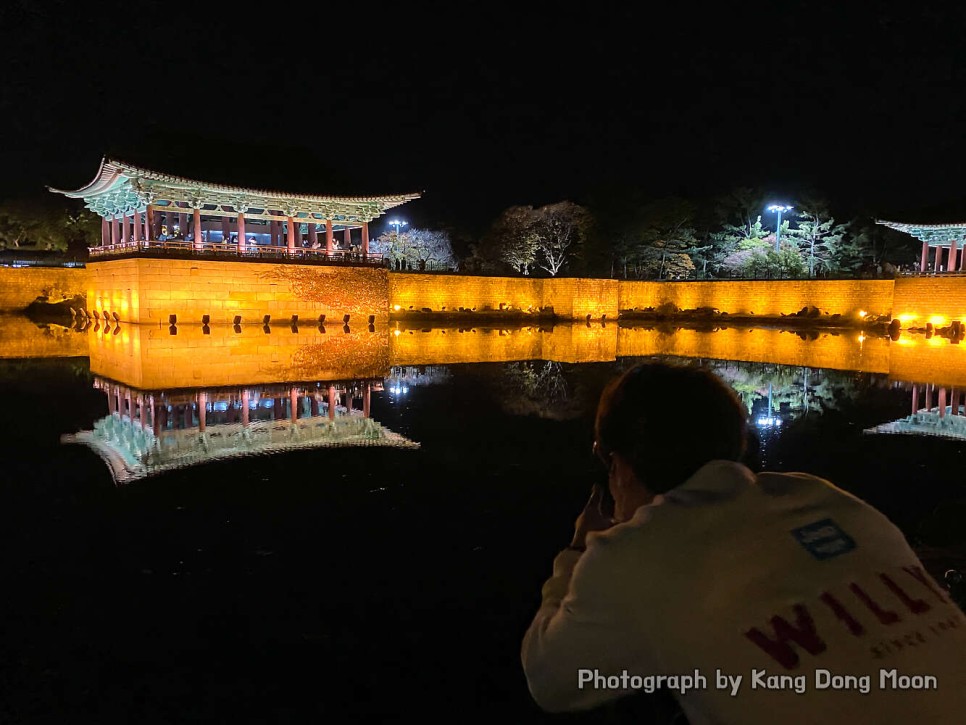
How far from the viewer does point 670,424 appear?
4.25 feet

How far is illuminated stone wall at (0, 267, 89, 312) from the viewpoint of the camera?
2688cm

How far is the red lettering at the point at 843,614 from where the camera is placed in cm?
105

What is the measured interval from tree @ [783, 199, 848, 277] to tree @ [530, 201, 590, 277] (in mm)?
11445

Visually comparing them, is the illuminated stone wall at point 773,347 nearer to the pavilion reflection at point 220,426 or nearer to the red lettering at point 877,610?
the pavilion reflection at point 220,426

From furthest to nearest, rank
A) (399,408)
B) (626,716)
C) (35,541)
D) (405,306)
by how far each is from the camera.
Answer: (405,306)
(399,408)
(35,541)
(626,716)

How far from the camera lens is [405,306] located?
29969 millimetres

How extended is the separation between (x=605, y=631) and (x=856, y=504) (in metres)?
0.49

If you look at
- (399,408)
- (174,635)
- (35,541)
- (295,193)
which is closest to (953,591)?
(174,635)

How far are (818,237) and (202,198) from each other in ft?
104

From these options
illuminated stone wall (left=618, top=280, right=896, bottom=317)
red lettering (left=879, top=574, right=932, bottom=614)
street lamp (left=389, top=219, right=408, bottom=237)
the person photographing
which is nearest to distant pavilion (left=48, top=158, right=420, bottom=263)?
street lamp (left=389, top=219, right=408, bottom=237)

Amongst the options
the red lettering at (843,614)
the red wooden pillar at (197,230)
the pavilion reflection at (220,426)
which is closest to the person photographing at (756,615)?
the red lettering at (843,614)

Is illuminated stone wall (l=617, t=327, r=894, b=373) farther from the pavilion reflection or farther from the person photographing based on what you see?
the person photographing

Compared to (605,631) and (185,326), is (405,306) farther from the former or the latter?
(605,631)

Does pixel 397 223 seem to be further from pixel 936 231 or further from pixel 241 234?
pixel 936 231
